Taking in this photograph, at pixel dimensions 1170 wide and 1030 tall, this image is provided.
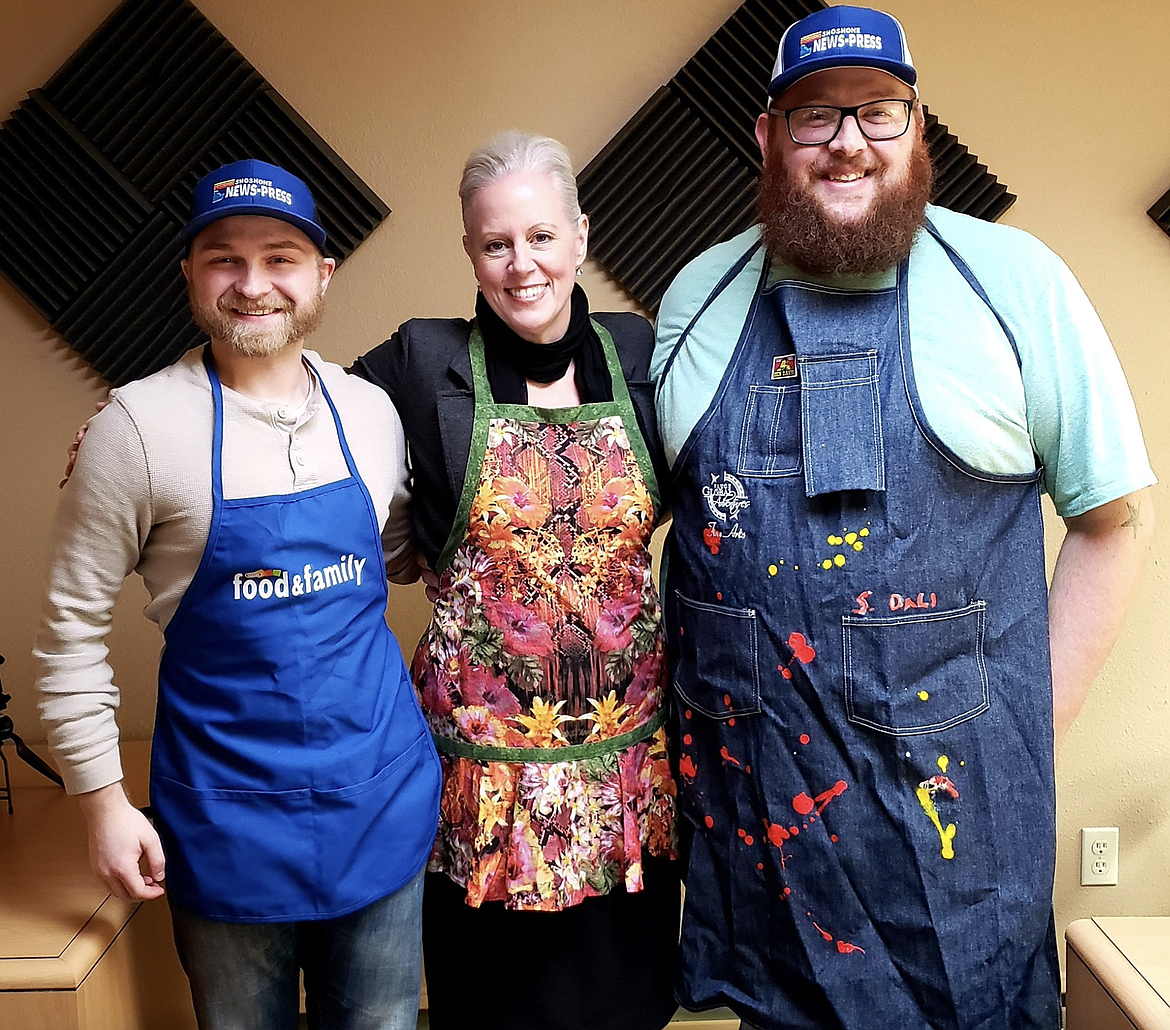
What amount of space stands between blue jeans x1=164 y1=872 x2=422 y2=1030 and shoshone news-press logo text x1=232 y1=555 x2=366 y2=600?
1.52 ft

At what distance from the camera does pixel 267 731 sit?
148cm

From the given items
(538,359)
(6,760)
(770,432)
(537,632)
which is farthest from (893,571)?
(6,760)

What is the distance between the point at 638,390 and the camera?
177 cm

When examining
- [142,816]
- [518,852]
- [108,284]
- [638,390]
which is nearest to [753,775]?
[518,852]

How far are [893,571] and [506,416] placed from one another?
2.07 ft

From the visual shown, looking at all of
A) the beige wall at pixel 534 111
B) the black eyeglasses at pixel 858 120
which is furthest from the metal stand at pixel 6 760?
the black eyeglasses at pixel 858 120

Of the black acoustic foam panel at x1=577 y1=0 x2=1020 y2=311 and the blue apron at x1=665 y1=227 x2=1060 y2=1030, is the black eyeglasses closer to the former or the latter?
the blue apron at x1=665 y1=227 x2=1060 y2=1030

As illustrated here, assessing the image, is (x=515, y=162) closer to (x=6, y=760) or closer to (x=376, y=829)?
(x=376, y=829)

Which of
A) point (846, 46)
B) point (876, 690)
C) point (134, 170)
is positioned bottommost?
point (876, 690)

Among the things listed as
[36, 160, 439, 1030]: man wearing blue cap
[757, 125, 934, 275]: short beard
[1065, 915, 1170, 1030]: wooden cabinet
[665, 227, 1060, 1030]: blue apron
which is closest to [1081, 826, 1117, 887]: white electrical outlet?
[1065, 915, 1170, 1030]: wooden cabinet

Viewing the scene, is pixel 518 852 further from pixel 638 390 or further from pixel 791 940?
pixel 638 390

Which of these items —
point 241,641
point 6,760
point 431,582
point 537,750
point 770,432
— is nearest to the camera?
point 241,641

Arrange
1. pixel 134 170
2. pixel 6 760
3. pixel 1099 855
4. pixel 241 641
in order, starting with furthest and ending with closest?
pixel 1099 855
pixel 134 170
pixel 6 760
pixel 241 641

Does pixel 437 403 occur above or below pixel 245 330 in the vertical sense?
below
